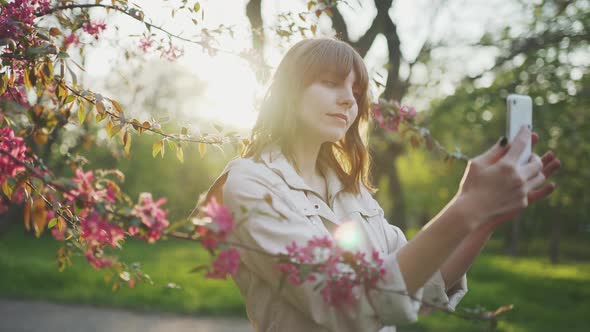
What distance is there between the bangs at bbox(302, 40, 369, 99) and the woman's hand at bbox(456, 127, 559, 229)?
0.75 metres

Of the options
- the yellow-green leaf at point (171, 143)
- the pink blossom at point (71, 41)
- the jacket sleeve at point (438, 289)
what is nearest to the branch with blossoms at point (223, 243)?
the jacket sleeve at point (438, 289)

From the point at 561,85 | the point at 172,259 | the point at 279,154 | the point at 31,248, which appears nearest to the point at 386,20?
the point at 279,154

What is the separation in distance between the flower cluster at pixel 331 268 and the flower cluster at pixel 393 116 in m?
1.33

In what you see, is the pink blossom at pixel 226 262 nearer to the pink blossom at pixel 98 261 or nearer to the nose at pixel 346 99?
the nose at pixel 346 99

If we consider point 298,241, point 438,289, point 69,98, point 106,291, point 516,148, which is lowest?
point 106,291

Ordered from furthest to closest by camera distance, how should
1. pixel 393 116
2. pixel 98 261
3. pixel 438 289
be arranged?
1. pixel 393 116
2. pixel 98 261
3. pixel 438 289

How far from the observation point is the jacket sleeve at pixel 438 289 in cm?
149

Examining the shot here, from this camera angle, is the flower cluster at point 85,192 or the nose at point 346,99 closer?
the flower cluster at point 85,192

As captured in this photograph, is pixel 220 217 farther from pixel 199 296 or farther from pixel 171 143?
pixel 199 296

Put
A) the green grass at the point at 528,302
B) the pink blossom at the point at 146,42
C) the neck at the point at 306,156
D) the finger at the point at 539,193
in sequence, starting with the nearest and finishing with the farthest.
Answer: the finger at the point at 539,193 → the neck at the point at 306,156 → the pink blossom at the point at 146,42 → the green grass at the point at 528,302

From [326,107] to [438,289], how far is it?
2.25 ft

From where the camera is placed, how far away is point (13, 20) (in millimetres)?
1457

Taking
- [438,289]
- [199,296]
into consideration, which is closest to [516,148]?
[438,289]

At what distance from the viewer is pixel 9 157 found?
1144 millimetres
